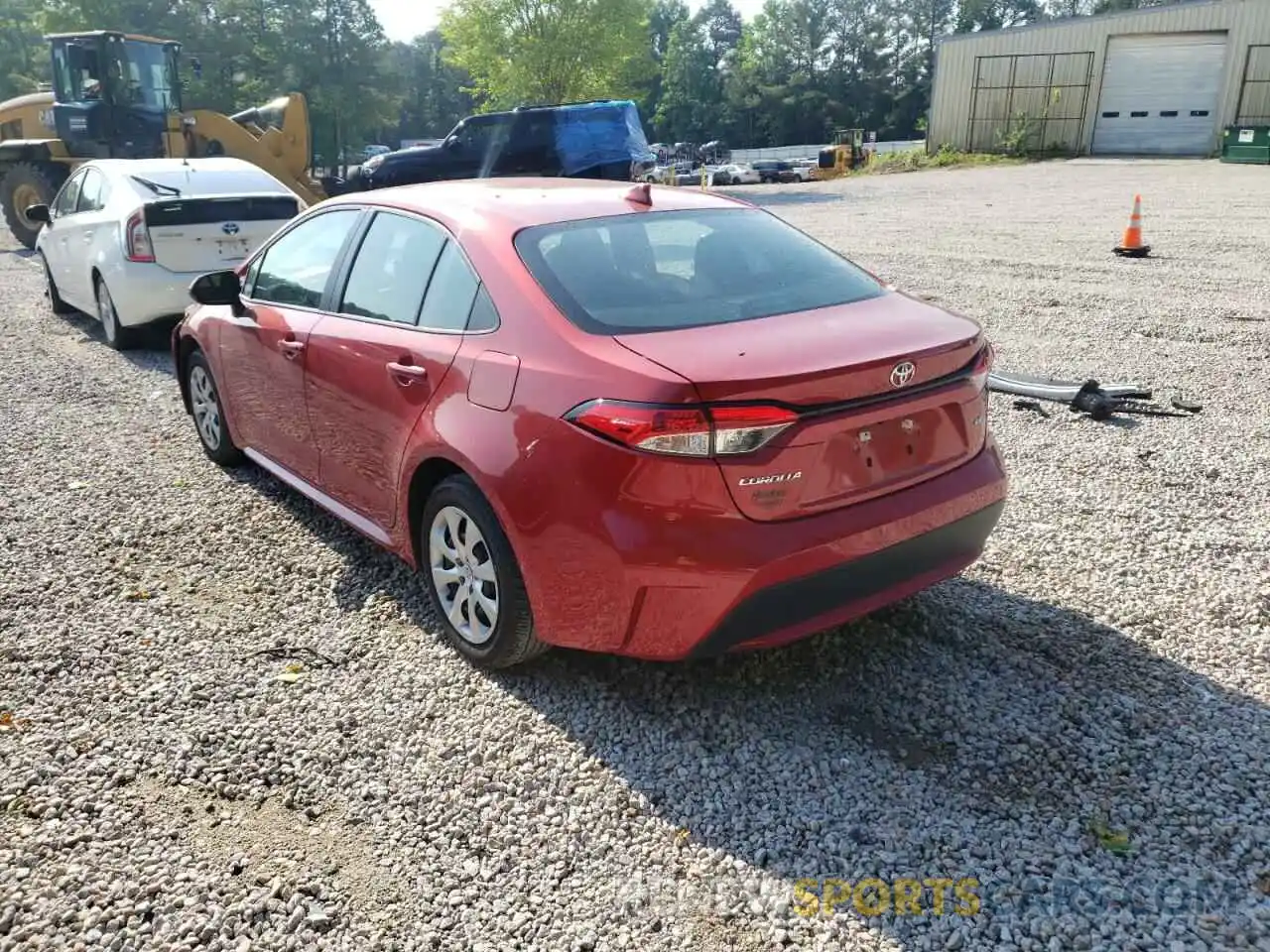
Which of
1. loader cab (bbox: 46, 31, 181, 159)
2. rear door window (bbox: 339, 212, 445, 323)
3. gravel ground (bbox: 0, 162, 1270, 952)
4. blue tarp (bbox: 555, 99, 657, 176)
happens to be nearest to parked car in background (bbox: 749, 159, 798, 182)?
blue tarp (bbox: 555, 99, 657, 176)

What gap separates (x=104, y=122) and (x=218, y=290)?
1370 cm

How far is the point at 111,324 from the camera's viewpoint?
8.95 meters

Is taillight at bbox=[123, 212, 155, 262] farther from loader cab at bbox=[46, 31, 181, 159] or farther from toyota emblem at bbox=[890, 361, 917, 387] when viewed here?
loader cab at bbox=[46, 31, 181, 159]

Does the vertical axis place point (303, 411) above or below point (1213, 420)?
above

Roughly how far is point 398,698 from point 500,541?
695mm

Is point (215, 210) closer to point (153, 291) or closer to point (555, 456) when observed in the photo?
point (153, 291)

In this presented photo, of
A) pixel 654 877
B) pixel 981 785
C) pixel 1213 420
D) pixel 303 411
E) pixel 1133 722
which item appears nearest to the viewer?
pixel 654 877

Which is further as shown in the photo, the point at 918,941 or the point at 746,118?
the point at 746,118

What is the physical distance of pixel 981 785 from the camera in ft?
9.65

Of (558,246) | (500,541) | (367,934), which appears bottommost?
(367,934)

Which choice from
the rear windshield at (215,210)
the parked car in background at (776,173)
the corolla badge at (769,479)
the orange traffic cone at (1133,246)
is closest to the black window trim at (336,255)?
the corolla badge at (769,479)

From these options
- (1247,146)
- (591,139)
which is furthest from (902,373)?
(1247,146)

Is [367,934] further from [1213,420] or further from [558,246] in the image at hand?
[1213,420]

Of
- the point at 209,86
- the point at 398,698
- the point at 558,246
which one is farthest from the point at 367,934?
the point at 209,86
